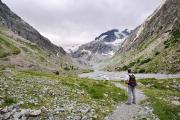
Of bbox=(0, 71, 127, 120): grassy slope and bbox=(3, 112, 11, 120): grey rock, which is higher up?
bbox=(0, 71, 127, 120): grassy slope

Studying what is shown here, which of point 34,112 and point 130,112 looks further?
point 130,112

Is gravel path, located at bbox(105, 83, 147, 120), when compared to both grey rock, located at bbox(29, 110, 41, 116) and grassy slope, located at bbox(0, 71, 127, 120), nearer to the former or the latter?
grassy slope, located at bbox(0, 71, 127, 120)

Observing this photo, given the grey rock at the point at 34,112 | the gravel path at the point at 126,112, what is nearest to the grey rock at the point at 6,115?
the grey rock at the point at 34,112

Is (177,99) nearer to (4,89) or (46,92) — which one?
(46,92)

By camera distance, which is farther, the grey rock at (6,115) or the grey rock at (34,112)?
the grey rock at (34,112)

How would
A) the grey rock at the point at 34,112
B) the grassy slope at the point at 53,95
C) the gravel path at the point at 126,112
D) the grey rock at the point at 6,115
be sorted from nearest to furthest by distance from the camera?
the grey rock at the point at 6,115
the grey rock at the point at 34,112
the gravel path at the point at 126,112
the grassy slope at the point at 53,95

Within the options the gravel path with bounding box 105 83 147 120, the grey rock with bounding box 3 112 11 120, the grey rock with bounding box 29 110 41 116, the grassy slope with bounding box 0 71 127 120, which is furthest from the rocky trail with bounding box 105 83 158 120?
the grey rock with bounding box 3 112 11 120

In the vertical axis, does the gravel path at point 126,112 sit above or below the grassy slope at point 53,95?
below

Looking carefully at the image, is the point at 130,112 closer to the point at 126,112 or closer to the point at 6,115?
the point at 126,112

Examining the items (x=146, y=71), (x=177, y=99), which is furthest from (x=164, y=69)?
(x=177, y=99)

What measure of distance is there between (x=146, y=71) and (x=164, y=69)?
1871 centimetres

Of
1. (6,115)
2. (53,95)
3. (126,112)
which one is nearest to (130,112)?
(126,112)

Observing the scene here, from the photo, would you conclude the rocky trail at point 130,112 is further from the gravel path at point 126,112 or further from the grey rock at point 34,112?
the grey rock at point 34,112

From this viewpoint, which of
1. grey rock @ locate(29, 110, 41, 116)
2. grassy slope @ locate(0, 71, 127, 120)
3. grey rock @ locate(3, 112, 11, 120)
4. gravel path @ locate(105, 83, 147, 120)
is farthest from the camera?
grassy slope @ locate(0, 71, 127, 120)
